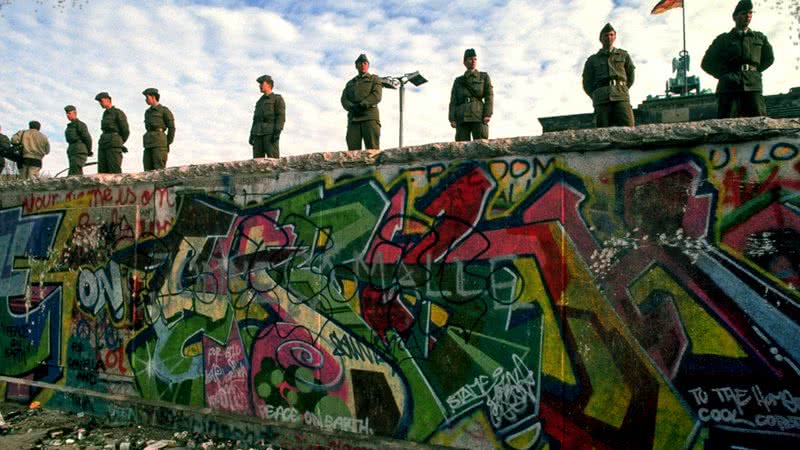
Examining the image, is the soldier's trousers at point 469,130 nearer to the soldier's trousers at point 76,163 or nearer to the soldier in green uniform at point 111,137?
the soldier in green uniform at point 111,137

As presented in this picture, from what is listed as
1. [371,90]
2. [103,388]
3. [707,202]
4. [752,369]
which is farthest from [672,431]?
[103,388]

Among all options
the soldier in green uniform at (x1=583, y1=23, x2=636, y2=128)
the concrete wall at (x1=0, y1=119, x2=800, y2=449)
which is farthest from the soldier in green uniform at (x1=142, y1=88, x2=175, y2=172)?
the soldier in green uniform at (x1=583, y1=23, x2=636, y2=128)

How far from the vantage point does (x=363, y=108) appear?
252 inches

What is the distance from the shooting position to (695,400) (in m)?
3.61

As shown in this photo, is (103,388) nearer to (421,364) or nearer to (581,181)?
(421,364)

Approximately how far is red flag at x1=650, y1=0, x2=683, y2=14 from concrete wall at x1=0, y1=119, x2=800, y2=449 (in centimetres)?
774

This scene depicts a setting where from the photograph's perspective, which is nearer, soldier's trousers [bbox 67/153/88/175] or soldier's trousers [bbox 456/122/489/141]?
soldier's trousers [bbox 456/122/489/141]

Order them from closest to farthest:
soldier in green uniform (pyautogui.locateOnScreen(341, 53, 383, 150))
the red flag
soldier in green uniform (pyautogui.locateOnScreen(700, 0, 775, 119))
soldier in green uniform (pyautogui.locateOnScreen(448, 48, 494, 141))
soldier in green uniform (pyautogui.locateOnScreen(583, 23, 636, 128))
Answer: soldier in green uniform (pyautogui.locateOnScreen(700, 0, 775, 119))
soldier in green uniform (pyautogui.locateOnScreen(583, 23, 636, 128))
soldier in green uniform (pyautogui.locateOnScreen(448, 48, 494, 141))
soldier in green uniform (pyautogui.locateOnScreen(341, 53, 383, 150))
the red flag

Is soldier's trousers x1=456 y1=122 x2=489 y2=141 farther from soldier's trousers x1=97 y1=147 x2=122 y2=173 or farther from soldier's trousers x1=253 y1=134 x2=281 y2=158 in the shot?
soldier's trousers x1=97 y1=147 x2=122 y2=173

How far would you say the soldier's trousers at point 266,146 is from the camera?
698 cm

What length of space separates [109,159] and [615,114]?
6776mm

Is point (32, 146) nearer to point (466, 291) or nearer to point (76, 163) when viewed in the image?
point (76, 163)

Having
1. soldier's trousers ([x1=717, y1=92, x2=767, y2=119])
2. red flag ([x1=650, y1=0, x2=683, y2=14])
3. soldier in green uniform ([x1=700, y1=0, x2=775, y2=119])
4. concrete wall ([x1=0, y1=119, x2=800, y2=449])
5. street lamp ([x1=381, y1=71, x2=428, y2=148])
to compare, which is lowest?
concrete wall ([x1=0, y1=119, x2=800, y2=449])

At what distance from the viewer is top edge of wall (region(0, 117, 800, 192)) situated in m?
3.55
